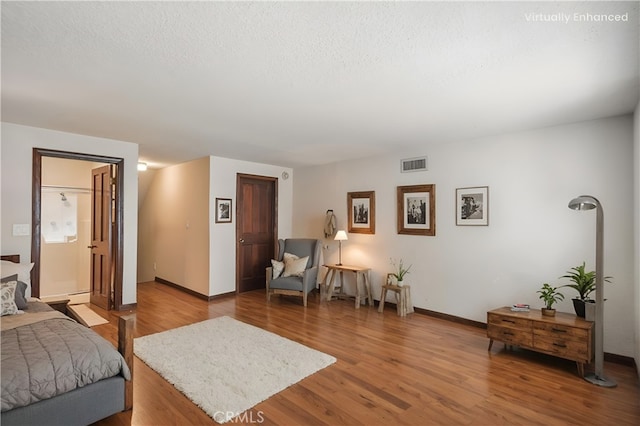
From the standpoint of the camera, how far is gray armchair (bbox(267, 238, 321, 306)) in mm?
5070

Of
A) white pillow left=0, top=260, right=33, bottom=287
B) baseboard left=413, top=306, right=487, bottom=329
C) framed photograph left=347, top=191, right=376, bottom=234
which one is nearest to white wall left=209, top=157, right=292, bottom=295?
framed photograph left=347, top=191, right=376, bottom=234

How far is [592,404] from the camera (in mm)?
2391

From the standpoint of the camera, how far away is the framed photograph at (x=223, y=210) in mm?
5496

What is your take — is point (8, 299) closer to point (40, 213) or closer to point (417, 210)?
point (40, 213)

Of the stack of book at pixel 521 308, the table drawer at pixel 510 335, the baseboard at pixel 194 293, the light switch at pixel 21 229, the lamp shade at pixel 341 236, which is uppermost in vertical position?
the light switch at pixel 21 229

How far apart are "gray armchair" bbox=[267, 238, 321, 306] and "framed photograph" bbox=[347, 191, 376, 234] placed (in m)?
0.74

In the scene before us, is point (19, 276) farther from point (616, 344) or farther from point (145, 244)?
point (616, 344)

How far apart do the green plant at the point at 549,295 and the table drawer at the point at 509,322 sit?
31 centimetres

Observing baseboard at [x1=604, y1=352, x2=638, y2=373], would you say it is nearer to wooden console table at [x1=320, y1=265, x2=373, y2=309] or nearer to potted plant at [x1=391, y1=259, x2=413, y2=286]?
potted plant at [x1=391, y1=259, x2=413, y2=286]

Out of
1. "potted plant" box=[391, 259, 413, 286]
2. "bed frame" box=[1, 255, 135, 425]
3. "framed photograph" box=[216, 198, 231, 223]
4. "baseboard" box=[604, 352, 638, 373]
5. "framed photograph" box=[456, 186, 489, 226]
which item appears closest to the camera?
"bed frame" box=[1, 255, 135, 425]

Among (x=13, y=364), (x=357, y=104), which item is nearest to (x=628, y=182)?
(x=357, y=104)

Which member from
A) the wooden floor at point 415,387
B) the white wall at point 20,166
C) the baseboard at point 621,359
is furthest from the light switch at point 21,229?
the baseboard at point 621,359

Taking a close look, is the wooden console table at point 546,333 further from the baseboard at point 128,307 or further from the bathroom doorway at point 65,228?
the bathroom doorway at point 65,228

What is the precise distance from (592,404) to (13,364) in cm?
386
